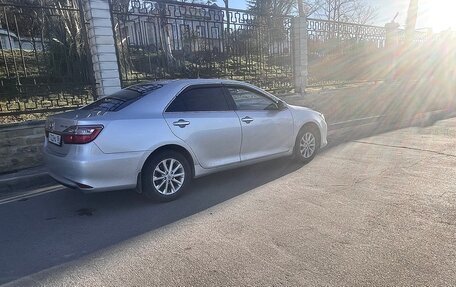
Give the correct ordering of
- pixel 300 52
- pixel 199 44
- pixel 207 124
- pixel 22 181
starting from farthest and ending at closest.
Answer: pixel 300 52 → pixel 199 44 → pixel 22 181 → pixel 207 124

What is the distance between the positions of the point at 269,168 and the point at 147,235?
2.77 metres

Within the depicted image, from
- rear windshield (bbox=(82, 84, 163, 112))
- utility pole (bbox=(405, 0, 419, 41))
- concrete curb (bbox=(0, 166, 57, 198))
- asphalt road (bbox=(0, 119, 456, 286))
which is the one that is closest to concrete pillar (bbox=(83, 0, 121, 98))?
concrete curb (bbox=(0, 166, 57, 198))

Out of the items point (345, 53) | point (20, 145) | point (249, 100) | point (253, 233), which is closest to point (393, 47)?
point (345, 53)

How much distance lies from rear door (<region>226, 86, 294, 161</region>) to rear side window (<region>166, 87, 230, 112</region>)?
0.72 ft

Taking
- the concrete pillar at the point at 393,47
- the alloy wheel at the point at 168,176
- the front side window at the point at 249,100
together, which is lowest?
the alloy wheel at the point at 168,176

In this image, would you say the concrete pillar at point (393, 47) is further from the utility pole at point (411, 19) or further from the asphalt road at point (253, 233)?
the asphalt road at point (253, 233)

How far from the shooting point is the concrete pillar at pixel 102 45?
6766 millimetres

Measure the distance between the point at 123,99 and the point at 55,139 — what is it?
0.96 metres

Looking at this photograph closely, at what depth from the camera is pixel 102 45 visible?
6906mm

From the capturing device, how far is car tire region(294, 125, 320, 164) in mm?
5832

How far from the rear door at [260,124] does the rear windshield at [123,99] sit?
1.21 metres

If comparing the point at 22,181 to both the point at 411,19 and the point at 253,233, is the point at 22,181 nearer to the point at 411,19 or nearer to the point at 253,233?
the point at 253,233

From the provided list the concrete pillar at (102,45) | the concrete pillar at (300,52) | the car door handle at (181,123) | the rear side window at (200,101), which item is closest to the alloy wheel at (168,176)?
the car door handle at (181,123)

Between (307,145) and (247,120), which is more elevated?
(247,120)
